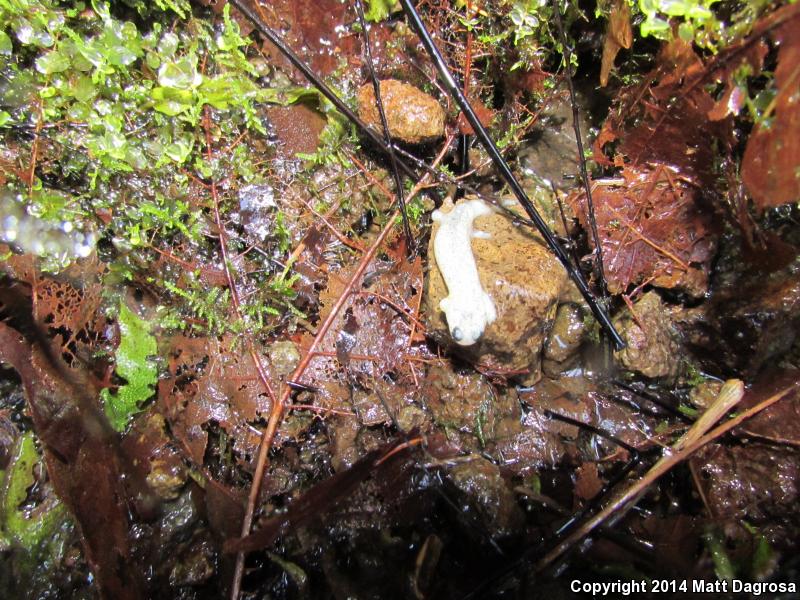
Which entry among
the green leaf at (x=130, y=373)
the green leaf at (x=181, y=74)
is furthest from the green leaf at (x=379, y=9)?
the green leaf at (x=130, y=373)

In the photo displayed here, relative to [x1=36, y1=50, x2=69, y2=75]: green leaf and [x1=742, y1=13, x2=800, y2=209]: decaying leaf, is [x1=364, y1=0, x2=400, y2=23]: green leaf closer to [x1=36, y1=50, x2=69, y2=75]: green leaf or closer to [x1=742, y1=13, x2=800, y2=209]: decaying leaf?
[x1=36, y1=50, x2=69, y2=75]: green leaf

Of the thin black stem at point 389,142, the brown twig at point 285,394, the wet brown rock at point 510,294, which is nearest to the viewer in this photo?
the brown twig at point 285,394

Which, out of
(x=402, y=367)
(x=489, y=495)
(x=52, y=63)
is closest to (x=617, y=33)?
(x=402, y=367)

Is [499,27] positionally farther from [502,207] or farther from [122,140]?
[122,140]

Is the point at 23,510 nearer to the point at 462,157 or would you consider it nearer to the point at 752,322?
the point at 462,157

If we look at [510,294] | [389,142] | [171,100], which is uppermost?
[171,100]

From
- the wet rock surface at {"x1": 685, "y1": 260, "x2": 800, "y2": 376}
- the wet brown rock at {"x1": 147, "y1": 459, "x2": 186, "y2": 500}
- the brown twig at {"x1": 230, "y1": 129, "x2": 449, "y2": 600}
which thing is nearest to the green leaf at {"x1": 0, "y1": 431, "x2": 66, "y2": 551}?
the wet brown rock at {"x1": 147, "y1": 459, "x2": 186, "y2": 500}

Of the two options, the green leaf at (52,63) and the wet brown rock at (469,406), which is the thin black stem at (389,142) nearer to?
the wet brown rock at (469,406)
